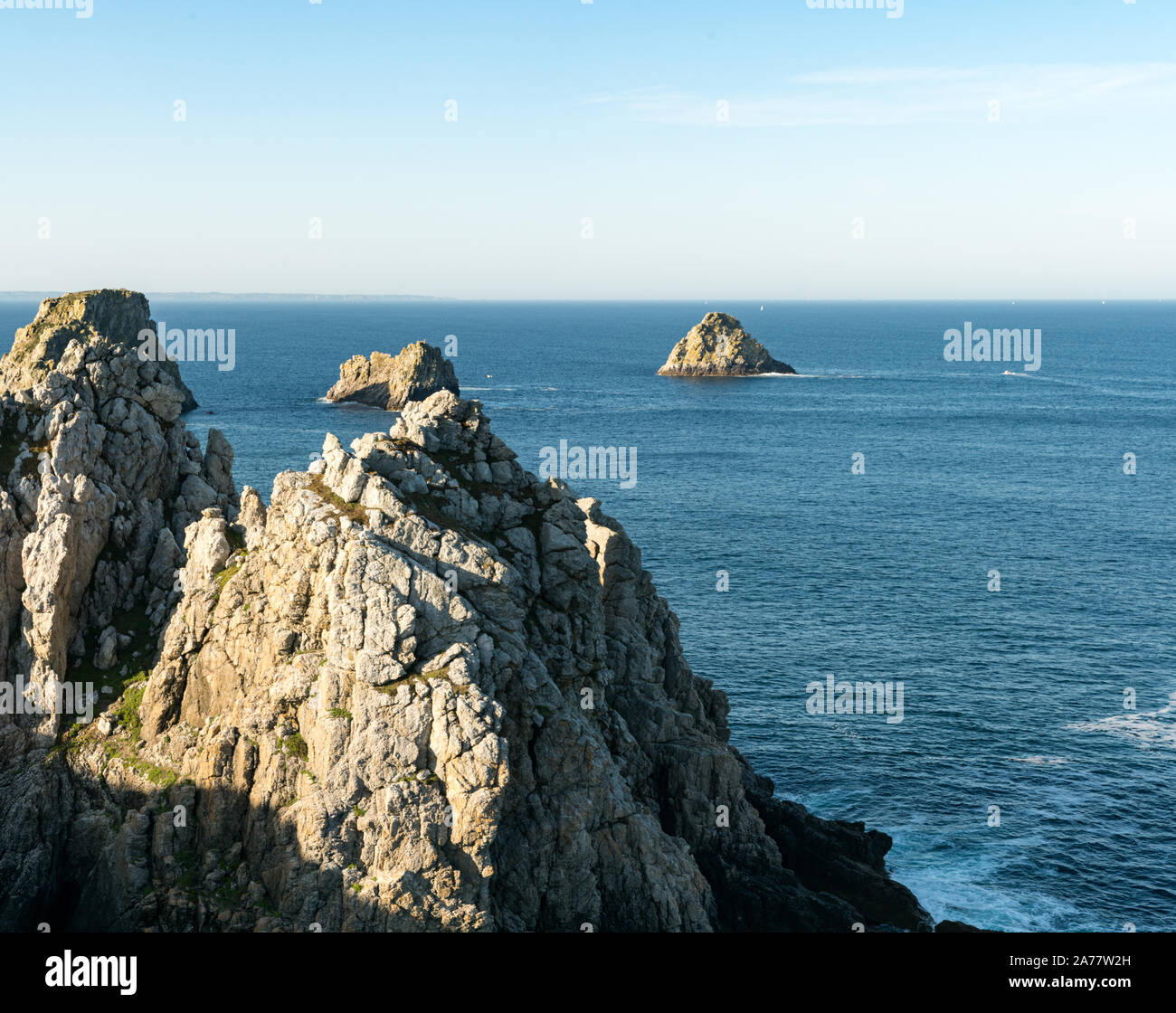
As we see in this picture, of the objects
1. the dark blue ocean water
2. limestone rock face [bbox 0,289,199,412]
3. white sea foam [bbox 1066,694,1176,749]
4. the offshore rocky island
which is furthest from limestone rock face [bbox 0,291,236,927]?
limestone rock face [bbox 0,289,199,412]

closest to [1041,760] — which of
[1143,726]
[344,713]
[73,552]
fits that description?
[1143,726]

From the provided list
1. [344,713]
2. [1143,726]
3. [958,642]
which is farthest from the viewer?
[958,642]

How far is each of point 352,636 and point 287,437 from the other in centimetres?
14103

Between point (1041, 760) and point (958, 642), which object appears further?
point (958, 642)

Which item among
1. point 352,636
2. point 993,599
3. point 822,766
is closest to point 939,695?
Result: point 822,766

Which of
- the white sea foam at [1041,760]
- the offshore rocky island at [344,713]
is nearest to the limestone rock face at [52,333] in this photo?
the offshore rocky island at [344,713]

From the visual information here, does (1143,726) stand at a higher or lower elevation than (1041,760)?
higher

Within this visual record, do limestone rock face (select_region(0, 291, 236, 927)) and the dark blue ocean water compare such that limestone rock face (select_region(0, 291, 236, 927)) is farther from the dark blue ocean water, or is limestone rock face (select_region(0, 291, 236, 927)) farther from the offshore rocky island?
the dark blue ocean water

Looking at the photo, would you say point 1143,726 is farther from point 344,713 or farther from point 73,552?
point 73,552

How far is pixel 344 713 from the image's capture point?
3903 centimetres

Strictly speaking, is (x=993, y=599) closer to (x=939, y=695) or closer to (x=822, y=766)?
(x=939, y=695)

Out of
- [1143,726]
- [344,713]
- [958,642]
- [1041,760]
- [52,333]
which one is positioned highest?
[52,333]

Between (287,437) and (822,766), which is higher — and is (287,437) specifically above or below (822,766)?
above

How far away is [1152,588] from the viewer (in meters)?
100
